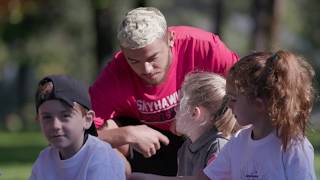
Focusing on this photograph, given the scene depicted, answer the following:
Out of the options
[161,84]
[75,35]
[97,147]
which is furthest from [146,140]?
[75,35]

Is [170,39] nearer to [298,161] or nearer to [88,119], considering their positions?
[88,119]

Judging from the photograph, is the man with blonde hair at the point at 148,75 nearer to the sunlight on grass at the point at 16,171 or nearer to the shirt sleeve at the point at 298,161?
the shirt sleeve at the point at 298,161

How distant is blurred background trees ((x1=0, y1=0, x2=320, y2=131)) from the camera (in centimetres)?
3822

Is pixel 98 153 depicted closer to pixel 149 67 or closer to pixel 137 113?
pixel 149 67

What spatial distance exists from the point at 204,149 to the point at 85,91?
2.91ft

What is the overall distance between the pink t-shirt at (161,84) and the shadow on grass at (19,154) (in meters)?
10.6

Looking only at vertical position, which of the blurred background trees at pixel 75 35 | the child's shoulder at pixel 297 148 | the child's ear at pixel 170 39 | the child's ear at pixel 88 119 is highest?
the child's ear at pixel 170 39

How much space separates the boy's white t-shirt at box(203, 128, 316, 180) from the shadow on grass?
12.1m

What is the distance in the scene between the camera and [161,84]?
6828 millimetres

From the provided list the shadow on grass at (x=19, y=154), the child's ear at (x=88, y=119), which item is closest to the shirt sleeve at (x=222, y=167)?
the child's ear at (x=88, y=119)

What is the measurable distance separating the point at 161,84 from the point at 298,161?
176cm

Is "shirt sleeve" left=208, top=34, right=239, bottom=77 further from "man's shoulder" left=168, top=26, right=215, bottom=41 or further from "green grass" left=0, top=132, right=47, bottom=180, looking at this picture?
"green grass" left=0, top=132, right=47, bottom=180


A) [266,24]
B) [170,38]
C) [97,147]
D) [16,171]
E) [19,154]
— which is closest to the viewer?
[97,147]

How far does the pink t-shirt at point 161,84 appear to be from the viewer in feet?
22.3
